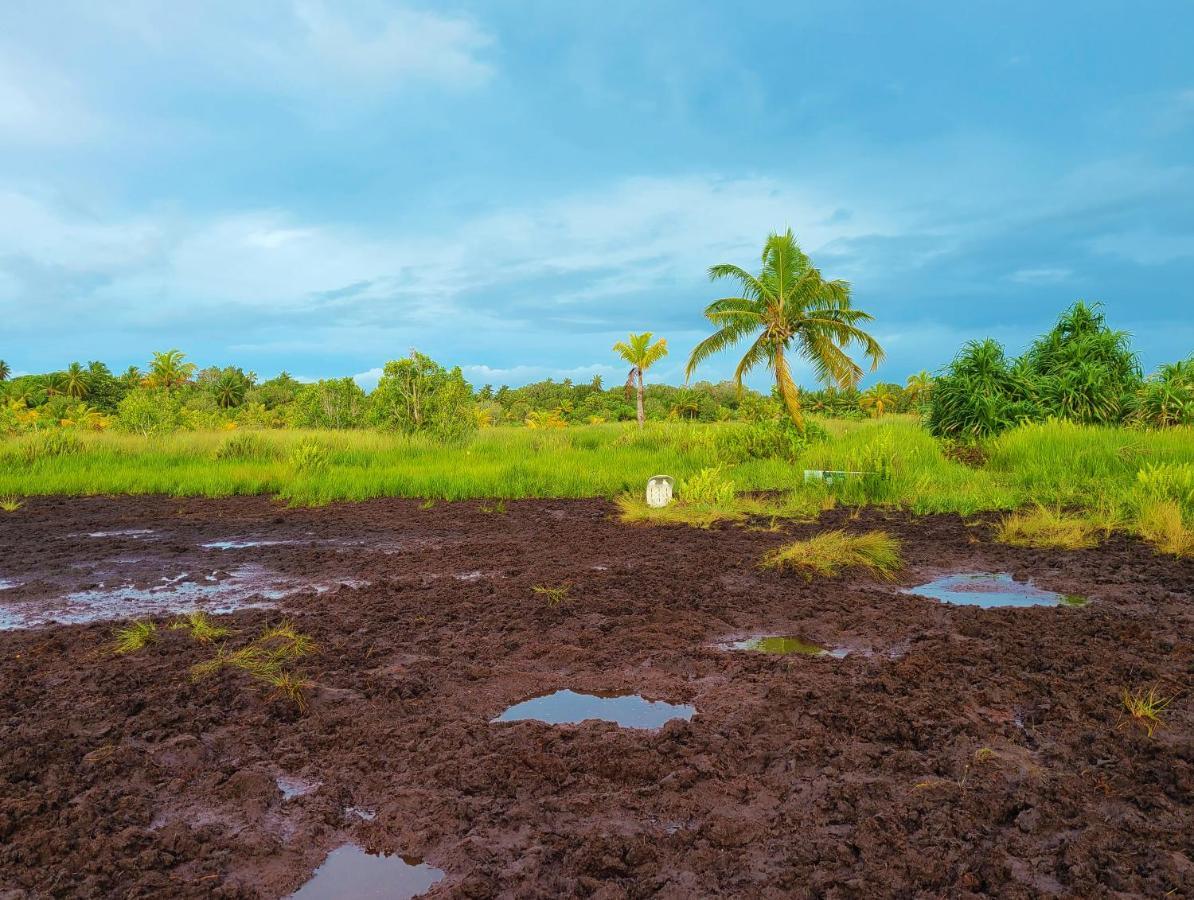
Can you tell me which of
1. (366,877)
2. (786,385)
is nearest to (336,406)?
(786,385)

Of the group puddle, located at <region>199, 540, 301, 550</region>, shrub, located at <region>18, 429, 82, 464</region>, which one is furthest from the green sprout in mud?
shrub, located at <region>18, 429, 82, 464</region>

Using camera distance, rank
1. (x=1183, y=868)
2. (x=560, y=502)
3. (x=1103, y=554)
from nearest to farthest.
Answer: (x=1183, y=868) < (x=1103, y=554) < (x=560, y=502)

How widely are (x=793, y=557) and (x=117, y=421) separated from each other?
3191cm

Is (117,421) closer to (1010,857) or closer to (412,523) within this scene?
(412,523)

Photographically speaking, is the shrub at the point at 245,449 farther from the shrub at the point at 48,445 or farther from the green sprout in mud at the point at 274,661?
the green sprout in mud at the point at 274,661

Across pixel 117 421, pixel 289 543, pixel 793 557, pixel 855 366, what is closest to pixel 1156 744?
pixel 793 557

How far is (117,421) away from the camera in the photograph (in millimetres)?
31938

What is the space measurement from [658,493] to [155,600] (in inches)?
265

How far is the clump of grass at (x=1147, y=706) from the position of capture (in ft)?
12.5

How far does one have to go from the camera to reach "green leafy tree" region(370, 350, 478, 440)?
24.2 metres

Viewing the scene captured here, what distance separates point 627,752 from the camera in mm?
3463

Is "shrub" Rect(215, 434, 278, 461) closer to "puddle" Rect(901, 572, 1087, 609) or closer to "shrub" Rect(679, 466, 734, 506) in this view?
"shrub" Rect(679, 466, 734, 506)

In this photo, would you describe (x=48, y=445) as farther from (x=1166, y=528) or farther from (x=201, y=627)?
(x=1166, y=528)

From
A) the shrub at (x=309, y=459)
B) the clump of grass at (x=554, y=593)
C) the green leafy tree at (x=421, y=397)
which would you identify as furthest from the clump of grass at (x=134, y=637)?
the green leafy tree at (x=421, y=397)
